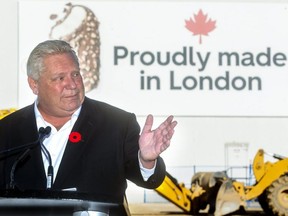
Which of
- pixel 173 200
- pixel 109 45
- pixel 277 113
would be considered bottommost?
pixel 173 200

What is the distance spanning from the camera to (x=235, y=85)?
1977cm

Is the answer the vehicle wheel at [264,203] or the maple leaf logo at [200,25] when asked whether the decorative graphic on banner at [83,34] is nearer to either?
the maple leaf logo at [200,25]

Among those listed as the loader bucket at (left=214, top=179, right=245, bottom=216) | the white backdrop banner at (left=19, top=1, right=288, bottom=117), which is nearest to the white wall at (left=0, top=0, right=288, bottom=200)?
the white backdrop banner at (left=19, top=1, right=288, bottom=117)

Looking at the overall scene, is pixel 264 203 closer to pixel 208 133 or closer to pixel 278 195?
pixel 278 195

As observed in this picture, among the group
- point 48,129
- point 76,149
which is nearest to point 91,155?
point 76,149

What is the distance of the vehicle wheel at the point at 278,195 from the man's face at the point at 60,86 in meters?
12.6

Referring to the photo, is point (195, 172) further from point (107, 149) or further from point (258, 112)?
point (107, 149)

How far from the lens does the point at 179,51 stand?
769 inches

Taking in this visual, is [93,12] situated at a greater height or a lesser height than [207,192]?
greater

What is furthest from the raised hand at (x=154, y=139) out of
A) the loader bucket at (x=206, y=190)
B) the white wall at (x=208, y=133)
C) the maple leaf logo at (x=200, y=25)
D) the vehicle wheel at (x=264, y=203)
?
the maple leaf logo at (x=200, y=25)

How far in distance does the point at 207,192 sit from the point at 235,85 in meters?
3.94

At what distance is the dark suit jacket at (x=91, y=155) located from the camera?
3336mm

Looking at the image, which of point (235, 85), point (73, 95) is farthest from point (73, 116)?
point (235, 85)

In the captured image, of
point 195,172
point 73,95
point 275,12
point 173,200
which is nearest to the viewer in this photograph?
point 73,95
